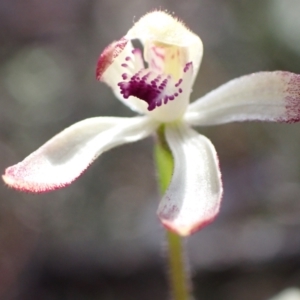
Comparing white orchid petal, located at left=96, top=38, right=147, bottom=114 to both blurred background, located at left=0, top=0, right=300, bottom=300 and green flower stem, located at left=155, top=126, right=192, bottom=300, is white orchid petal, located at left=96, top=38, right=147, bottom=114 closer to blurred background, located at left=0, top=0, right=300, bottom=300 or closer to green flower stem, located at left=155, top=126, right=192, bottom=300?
green flower stem, located at left=155, top=126, right=192, bottom=300

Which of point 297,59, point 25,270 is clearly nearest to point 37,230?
point 25,270

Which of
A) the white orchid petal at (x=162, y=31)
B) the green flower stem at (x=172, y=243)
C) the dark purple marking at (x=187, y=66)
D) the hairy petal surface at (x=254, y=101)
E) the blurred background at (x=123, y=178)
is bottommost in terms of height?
the green flower stem at (x=172, y=243)

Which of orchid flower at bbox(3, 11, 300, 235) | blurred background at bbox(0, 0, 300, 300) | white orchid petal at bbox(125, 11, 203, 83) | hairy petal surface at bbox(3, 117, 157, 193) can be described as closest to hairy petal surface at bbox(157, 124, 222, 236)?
orchid flower at bbox(3, 11, 300, 235)

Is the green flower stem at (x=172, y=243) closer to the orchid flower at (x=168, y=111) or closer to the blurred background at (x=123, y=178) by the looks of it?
the orchid flower at (x=168, y=111)

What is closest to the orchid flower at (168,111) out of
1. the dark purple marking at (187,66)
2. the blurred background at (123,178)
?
the dark purple marking at (187,66)

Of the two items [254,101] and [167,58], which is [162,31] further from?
[254,101]

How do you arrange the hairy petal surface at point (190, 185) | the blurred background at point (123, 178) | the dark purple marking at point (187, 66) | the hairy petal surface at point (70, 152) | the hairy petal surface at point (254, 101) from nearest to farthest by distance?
the hairy petal surface at point (190, 185) < the hairy petal surface at point (70, 152) < the hairy petal surface at point (254, 101) < the dark purple marking at point (187, 66) < the blurred background at point (123, 178)

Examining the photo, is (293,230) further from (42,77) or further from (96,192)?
(42,77)
